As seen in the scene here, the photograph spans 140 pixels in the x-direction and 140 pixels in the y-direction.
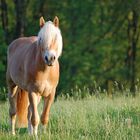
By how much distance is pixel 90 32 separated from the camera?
113ft

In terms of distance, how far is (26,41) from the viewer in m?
9.79

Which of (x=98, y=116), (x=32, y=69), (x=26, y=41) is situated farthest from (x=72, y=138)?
(x=26, y=41)

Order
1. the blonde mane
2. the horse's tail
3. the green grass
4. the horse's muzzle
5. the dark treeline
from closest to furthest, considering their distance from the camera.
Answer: the green grass
the horse's muzzle
the blonde mane
the horse's tail
the dark treeline

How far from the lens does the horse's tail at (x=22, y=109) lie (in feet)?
31.0

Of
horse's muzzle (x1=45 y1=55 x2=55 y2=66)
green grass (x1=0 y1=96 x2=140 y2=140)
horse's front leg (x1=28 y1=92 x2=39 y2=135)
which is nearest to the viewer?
green grass (x1=0 y1=96 x2=140 y2=140)

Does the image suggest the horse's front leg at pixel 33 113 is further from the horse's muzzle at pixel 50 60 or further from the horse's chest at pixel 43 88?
the horse's muzzle at pixel 50 60

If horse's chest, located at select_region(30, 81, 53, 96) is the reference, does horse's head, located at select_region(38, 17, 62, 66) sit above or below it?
above

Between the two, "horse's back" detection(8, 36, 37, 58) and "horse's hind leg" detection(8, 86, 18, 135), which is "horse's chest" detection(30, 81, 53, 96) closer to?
"horse's hind leg" detection(8, 86, 18, 135)

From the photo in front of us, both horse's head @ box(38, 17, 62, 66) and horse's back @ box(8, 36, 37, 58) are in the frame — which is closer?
horse's head @ box(38, 17, 62, 66)

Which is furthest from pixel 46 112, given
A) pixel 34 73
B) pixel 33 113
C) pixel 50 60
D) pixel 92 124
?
pixel 50 60

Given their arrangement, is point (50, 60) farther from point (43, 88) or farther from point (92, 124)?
point (92, 124)

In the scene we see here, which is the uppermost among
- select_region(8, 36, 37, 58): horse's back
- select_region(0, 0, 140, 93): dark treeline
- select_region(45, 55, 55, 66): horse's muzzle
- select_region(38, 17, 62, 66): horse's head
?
select_region(38, 17, 62, 66): horse's head

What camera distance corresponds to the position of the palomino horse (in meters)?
8.02

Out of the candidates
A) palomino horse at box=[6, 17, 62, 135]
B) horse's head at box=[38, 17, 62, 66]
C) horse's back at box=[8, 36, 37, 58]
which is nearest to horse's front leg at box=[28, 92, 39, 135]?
palomino horse at box=[6, 17, 62, 135]
